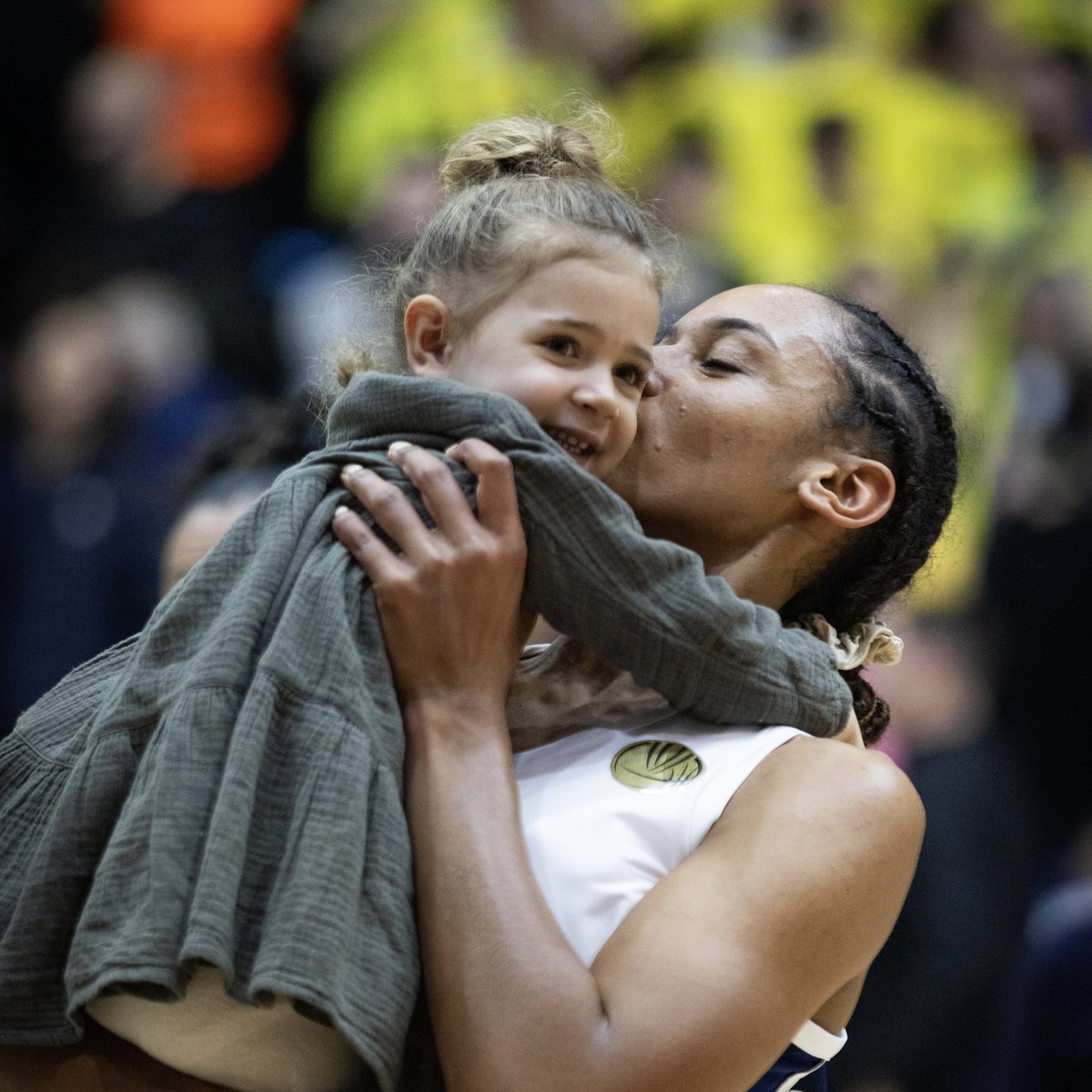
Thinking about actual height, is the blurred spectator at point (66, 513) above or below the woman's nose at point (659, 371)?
below

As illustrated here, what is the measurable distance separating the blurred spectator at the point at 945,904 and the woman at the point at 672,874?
236 cm

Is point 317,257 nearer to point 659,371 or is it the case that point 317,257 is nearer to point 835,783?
point 659,371

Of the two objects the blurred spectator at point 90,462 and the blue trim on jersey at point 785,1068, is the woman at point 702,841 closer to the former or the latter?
the blue trim on jersey at point 785,1068

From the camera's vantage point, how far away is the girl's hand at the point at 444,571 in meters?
1.75

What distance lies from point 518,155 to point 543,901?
974mm

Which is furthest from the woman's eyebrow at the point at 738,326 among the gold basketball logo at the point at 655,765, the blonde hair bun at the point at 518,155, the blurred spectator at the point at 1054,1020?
the blurred spectator at the point at 1054,1020

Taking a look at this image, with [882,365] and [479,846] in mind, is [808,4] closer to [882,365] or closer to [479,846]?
[882,365]

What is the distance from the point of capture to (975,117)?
5.96 meters

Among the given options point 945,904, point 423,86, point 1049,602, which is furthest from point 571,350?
point 423,86

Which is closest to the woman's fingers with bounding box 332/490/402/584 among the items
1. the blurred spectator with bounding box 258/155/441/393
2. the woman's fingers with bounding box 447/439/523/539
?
the woman's fingers with bounding box 447/439/523/539

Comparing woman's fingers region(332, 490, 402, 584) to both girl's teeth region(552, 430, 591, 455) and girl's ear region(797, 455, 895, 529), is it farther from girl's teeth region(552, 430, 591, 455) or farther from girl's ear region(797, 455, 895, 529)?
girl's ear region(797, 455, 895, 529)

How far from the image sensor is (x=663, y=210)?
16.3ft

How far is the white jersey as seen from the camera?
68.6 inches

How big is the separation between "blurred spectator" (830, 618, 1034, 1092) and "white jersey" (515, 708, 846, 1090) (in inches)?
96.5
